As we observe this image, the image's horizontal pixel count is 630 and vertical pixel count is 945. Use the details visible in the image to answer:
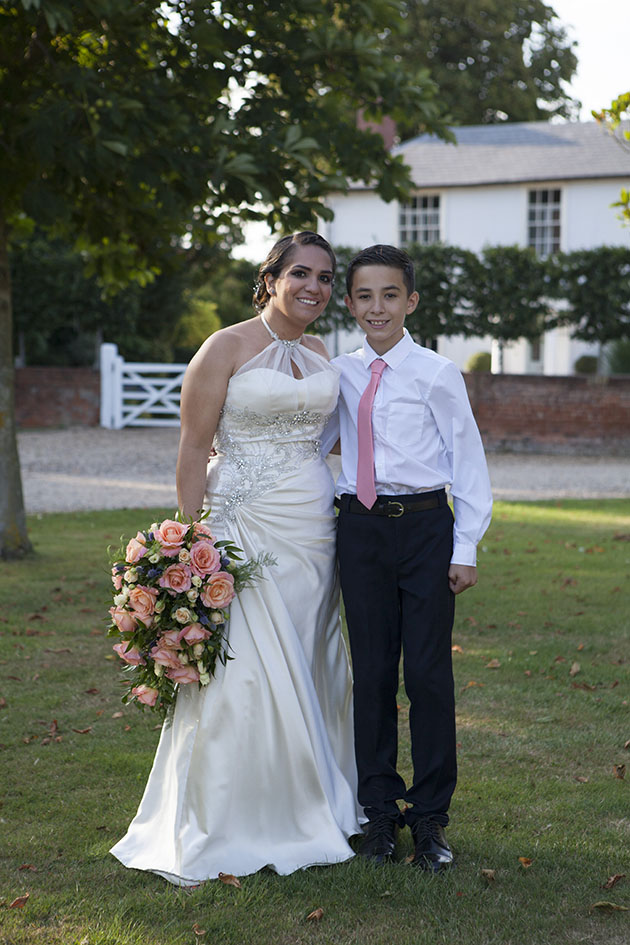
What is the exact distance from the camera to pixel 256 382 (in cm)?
387

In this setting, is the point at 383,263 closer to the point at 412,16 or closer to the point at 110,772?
the point at 110,772

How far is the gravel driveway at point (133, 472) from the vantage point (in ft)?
47.3

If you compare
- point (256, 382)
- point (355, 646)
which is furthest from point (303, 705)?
point (256, 382)

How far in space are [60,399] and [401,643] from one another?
21.4 meters

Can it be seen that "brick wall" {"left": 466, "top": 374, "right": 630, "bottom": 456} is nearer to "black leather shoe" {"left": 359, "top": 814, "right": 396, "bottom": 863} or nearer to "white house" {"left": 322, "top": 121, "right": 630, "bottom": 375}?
"white house" {"left": 322, "top": 121, "right": 630, "bottom": 375}

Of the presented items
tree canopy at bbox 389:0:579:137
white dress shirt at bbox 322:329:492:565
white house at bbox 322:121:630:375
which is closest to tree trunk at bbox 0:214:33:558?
white dress shirt at bbox 322:329:492:565

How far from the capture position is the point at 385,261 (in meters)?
3.80

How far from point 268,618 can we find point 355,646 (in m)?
0.36

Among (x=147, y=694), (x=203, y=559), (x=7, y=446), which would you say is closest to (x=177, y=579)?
(x=203, y=559)

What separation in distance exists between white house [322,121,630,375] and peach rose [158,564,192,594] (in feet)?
84.1

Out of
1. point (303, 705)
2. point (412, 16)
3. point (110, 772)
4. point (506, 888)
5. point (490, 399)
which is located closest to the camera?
point (506, 888)

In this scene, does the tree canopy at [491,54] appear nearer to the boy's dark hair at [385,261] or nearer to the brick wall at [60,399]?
the brick wall at [60,399]

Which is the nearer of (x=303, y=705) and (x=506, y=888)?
(x=506, y=888)

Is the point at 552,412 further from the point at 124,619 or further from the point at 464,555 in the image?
the point at 124,619
